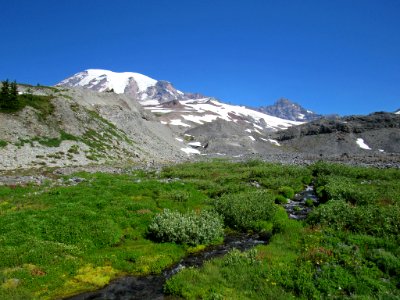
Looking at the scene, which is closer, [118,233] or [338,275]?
[338,275]

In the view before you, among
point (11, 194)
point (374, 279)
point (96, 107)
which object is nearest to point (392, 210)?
point (374, 279)

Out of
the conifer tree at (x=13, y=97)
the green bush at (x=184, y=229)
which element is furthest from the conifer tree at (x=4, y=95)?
the green bush at (x=184, y=229)

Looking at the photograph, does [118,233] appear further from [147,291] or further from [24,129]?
[24,129]

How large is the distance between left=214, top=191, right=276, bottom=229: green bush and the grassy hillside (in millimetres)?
81

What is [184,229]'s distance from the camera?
20.4 metres

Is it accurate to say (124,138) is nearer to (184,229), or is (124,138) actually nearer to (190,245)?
(184,229)

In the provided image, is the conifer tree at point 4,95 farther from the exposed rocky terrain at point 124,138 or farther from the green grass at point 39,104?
the exposed rocky terrain at point 124,138

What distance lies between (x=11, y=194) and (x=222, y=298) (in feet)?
78.5

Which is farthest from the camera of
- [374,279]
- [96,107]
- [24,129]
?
[96,107]

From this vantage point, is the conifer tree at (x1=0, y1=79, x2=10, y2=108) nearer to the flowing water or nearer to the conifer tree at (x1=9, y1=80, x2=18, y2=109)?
the conifer tree at (x1=9, y1=80, x2=18, y2=109)

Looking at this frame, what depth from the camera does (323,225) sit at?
20828mm

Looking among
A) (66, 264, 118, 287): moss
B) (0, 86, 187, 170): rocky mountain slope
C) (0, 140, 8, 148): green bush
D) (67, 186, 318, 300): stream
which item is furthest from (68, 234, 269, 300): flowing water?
(0, 140, 8, 148): green bush

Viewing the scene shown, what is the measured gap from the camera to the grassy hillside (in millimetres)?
14094

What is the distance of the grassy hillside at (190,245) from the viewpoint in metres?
14.1
